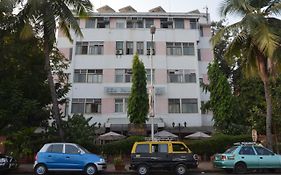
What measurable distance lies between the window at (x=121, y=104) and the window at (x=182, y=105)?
443 cm

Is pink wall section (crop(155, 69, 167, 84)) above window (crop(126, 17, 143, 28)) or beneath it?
beneath

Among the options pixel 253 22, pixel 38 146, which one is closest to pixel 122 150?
pixel 38 146

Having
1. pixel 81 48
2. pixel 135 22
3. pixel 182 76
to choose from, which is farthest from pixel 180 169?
pixel 135 22

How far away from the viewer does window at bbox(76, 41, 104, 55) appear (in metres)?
33.4

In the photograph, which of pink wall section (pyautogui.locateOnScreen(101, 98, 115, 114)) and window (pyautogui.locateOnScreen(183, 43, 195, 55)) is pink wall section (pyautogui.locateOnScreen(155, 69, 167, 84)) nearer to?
window (pyautogui.locateOnScreen(183, 43, 195, 55))

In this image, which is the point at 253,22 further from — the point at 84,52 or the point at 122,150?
the point at 84,52

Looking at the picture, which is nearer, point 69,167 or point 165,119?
point 69,167

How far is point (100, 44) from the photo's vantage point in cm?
3372

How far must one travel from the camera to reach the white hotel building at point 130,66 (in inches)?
1253

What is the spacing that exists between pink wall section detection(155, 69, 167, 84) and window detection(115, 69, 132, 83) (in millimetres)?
2757

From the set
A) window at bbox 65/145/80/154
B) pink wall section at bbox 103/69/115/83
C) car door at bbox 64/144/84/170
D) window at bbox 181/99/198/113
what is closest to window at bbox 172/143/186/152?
car door at bbox 64/144/84/170

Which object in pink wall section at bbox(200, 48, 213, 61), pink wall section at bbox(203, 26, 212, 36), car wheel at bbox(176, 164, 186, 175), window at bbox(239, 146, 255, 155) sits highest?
pink wall section at bbox(203, 26, 212, 36)

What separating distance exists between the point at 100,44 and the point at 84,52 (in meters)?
1.87

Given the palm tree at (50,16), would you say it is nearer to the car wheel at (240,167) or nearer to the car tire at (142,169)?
the car tire at (142,169)
